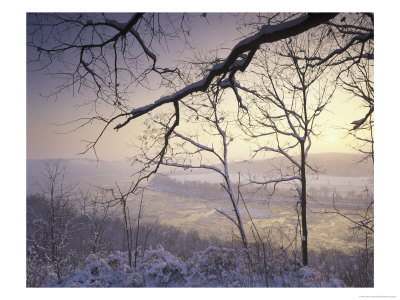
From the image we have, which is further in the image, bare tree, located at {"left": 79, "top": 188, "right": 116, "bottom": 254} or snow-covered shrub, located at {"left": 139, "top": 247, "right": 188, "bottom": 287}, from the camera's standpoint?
snow-covered shrub, located at {"left": 139, "top": 247, "right": 188, "bottom": 287}

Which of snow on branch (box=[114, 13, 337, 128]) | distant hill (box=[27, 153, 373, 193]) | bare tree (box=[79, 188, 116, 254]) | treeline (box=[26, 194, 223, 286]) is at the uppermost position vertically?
snow on branch (box=[114, 13, 337, 128])

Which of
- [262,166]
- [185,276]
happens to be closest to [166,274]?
[185,276]

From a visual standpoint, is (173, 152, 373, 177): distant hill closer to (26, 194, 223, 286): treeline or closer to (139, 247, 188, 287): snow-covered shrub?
(139, 247, 188, 287): snow-covered shrub

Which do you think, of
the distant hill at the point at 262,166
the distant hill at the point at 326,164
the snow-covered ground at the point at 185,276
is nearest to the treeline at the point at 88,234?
the snow-covered ground at the point at 185,276

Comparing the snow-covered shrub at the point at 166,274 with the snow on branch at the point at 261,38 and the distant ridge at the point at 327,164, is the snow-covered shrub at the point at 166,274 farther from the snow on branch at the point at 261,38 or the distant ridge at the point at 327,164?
the distant ridge at the point at 327,164

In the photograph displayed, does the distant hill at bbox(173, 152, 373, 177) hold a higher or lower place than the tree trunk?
higher

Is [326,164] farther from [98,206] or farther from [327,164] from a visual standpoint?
[98,206]

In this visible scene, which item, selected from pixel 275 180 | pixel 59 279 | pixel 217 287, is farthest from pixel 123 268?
pixel 275 180

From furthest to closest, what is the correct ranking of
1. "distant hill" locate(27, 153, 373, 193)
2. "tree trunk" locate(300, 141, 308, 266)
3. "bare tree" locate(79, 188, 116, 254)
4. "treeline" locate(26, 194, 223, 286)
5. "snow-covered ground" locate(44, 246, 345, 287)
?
"treeline" locate(26, 194, 223, 286), "distant hill" locate(27, 153, 373, 193), "tree trunk" locate(300, 141, 308, 266), "snow-covered ground" locate(44, 246, 345, 287), "bare tree" locate(79, 188, 116, 254)

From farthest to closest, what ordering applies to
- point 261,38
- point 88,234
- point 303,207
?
point 88,234 → point 303,207 → point 261,38

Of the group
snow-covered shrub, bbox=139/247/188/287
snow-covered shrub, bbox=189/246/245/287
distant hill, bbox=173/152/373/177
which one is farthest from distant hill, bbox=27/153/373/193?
snow-covered shrub, bbox=139/247/188/287

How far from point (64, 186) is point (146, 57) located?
23.9 feet
